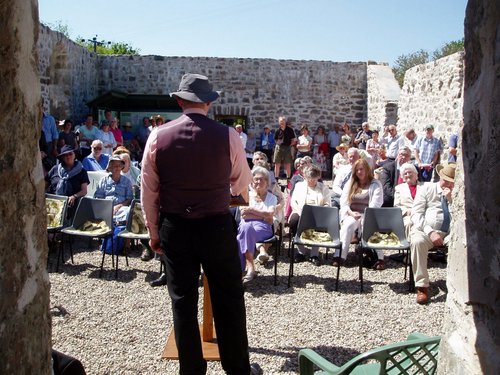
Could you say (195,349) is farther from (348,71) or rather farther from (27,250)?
(348,71)

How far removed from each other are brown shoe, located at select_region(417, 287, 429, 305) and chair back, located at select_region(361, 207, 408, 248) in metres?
0.74

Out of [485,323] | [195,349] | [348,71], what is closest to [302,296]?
[195,349]

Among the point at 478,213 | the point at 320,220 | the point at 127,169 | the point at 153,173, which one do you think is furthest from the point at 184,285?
the point at 127,169

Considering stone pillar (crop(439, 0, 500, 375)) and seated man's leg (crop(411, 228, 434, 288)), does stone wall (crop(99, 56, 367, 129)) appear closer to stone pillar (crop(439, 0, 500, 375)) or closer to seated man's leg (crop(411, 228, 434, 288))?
seated man's leg (crop(411, 228, 434, 288))

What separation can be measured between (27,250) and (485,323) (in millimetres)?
1433

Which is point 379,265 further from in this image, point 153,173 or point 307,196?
point 153,173

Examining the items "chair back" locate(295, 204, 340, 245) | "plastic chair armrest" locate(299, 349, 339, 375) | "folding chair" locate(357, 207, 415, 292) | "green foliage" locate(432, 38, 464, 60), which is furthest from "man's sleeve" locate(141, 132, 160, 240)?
"green foliage" locate(432, 38, 464, 60)

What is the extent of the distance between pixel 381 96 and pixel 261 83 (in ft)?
12.1

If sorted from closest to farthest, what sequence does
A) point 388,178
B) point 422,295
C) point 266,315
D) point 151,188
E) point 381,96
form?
point 151,188
point 266,315
point 422,295
point 388,178
point 381,96

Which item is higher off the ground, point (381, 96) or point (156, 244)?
point (381, 96)

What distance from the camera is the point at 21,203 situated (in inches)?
62.7

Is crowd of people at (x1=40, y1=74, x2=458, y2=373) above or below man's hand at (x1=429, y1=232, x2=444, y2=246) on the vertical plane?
above

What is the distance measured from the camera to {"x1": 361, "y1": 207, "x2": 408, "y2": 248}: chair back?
5645 millimetres

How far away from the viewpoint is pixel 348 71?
1666cm
